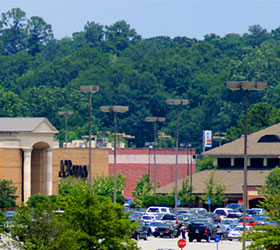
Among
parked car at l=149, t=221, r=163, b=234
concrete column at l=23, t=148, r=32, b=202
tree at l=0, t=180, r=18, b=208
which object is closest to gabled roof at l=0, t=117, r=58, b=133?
concrete column at l=23, t=148, r=32, b=202

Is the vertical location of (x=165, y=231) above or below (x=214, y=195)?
below

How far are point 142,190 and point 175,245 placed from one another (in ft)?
186

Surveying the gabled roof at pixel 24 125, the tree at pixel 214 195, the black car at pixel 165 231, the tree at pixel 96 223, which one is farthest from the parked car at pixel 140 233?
the tree at pixel 214 195

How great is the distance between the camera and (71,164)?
118 metres

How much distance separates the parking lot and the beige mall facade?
105 ft

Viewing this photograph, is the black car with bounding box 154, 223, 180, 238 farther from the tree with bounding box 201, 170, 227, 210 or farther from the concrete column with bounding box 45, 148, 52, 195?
the tree with bounding box 201, 170, 227, 210

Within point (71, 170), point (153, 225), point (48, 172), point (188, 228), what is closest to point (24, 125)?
point (48, 172)

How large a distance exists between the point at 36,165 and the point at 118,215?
61575 mm

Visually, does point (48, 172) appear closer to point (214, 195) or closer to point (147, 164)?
point (214, 195)

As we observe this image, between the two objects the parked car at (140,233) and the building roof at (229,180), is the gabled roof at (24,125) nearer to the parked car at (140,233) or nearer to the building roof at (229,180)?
the building roof at (229,180)

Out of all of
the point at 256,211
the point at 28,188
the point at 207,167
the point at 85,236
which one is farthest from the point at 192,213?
the point at 85,236

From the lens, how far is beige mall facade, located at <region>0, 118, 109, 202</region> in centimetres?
10350

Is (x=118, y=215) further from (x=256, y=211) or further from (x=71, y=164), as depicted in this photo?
(x=71, y=164)

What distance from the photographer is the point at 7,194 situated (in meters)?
99.9
